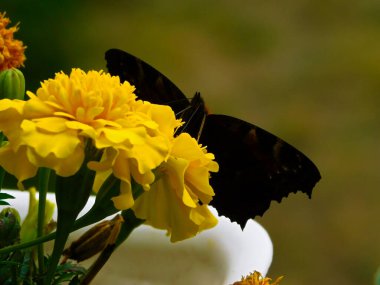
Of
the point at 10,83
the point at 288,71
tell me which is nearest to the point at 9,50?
the point at 10,83

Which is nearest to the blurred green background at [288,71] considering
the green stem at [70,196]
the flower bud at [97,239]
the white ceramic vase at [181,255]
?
the white ceramic vase at [181,255]

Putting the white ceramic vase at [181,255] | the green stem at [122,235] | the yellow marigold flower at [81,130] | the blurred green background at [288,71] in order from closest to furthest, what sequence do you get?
the yellow marigold flower at [81,130] < the green stem at [122,235] < the white ceramic vase at [181,255] < the blurred green background at [288,71]

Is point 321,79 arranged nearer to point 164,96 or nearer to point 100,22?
point 100,22

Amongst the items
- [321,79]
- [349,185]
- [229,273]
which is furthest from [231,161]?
[321,79]

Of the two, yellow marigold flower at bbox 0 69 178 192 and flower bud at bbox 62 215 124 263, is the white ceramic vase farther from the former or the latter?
yellow marigold flower at bbox 0 69 178 192

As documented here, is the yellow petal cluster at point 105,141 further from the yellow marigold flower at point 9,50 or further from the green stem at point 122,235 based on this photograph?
the yellow marigold flower at point 9,50

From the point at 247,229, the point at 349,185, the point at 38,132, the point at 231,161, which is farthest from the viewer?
the point at 349,185
